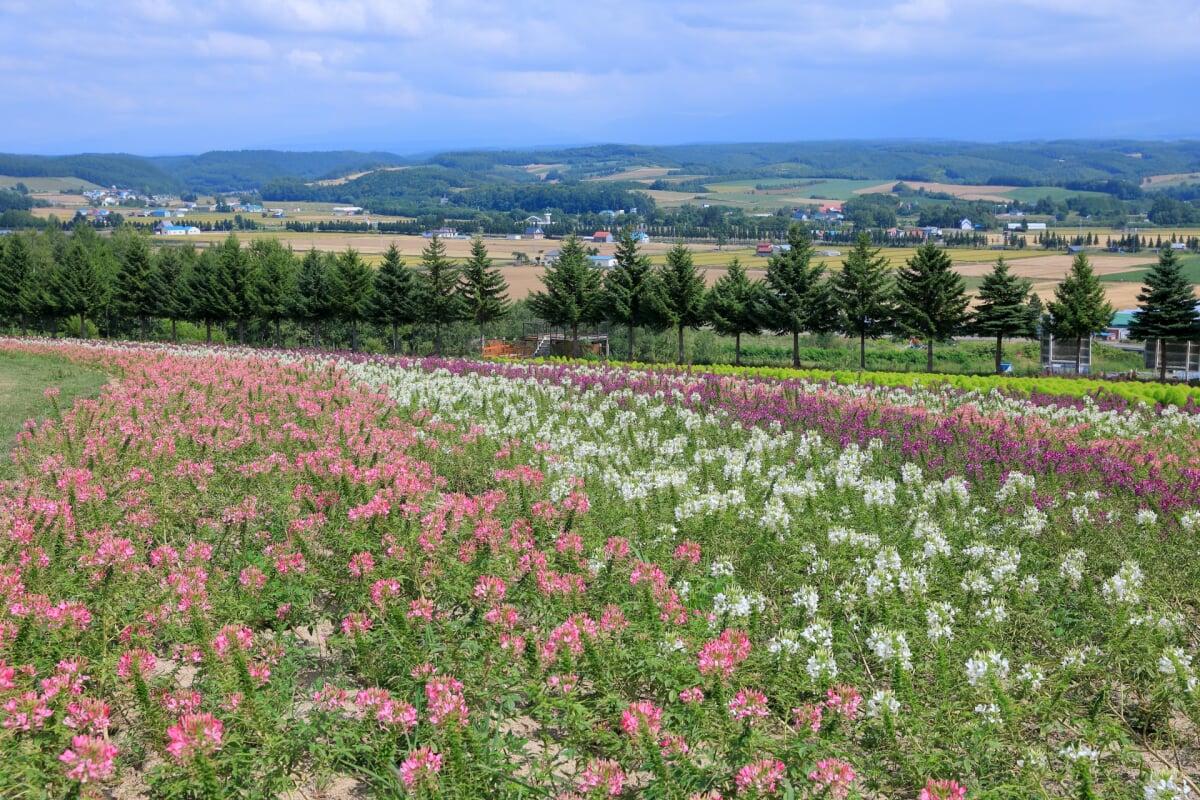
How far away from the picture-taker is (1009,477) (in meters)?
10.4

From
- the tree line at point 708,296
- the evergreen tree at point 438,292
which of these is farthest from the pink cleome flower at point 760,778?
the evergreen tree at point 438,292

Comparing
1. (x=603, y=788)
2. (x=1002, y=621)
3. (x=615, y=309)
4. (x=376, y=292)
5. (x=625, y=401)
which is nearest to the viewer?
(x=603, y=788)

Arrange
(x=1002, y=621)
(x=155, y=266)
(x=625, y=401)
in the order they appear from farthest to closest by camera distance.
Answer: (x=155, y=266)
(x=625, y=401)
(x=1002, y=621)

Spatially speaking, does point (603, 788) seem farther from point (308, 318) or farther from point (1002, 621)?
point (308, 318)

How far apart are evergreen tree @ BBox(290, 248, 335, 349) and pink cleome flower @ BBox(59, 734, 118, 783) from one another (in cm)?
5086

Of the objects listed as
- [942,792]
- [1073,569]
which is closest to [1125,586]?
[1073,569]

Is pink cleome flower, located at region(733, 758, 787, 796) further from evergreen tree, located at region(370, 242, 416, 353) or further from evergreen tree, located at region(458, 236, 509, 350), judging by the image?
evergreen tree, located at region(370, 242, 416, 353)

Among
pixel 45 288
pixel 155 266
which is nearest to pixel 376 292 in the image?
pixel 155 266

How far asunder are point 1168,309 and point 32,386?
147 feet

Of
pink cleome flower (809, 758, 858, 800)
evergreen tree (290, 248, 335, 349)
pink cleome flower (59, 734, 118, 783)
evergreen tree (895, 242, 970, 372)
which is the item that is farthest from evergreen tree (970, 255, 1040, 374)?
pink cleome flower (59, 734, 118, 783)

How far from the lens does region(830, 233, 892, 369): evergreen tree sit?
143ft

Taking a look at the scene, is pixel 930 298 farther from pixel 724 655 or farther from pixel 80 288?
pixel 80 288

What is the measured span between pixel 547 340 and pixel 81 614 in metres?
52.0

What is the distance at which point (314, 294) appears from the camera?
54.4 meters
